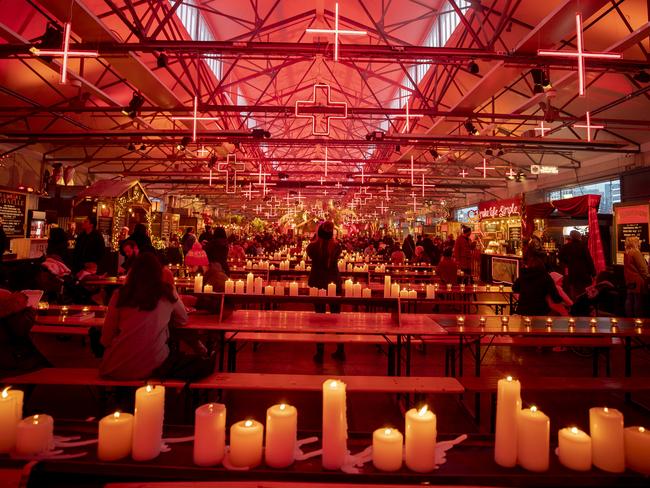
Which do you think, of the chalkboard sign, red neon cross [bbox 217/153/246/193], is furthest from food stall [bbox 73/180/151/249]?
the chalkboard sign

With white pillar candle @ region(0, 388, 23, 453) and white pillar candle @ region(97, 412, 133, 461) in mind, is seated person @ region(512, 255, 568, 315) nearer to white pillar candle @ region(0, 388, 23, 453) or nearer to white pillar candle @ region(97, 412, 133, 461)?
white pillar candle @ region(97, 412, 133, 461)

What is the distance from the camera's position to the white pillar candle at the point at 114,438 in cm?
152

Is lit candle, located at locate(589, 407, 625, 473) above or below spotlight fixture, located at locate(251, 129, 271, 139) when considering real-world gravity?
below

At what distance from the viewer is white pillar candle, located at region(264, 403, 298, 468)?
4.83 feet

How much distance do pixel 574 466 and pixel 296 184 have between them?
1720 cm

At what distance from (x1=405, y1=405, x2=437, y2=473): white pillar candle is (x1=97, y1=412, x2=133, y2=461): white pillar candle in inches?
45.2

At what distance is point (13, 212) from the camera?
11.1 meters

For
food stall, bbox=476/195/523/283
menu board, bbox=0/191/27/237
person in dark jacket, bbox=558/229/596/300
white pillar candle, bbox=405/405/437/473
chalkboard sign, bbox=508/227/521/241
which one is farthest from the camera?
chalkboard sign, bbox=508/227/521/241

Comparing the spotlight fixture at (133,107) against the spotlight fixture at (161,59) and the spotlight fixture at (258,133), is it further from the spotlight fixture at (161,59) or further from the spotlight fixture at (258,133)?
the spotlight fixture at (258,133)

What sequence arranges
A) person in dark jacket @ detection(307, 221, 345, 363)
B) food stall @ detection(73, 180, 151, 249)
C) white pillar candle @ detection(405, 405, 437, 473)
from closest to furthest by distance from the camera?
white pillar candle @ detection(405, 405, 437, 473) → person in dark jacket @ detection(307, 221, 345, 363) → food stall @ detection(73, 180, 151, 249)

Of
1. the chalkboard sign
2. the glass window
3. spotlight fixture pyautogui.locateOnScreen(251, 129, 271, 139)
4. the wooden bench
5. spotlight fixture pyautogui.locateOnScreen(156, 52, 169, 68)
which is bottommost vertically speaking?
the wooden bench

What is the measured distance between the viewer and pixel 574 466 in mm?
1500

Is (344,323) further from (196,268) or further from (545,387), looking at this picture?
(196,268)

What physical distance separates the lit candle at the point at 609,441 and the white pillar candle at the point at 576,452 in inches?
1.9
